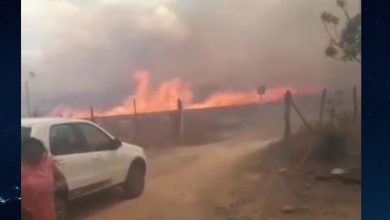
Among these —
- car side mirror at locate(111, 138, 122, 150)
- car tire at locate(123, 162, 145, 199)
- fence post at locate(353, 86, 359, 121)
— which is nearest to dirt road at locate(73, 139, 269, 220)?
car tire at locate(123, 162, 145, 199)

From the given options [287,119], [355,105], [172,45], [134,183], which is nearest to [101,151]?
[134,183]

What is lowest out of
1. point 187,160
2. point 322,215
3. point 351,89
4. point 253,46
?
point 322,215

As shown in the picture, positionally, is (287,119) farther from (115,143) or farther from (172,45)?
(115,143)

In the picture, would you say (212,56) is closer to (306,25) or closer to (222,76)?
(222,76)

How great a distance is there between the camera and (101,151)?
1874 millimetres

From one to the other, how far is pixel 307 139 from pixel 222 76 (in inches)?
13.3

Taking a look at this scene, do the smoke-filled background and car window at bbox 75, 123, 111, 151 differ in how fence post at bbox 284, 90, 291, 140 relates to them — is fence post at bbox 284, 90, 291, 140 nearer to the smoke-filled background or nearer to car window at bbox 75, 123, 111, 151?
the smoke-filled background

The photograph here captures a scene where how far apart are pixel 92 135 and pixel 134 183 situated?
0.68 ft

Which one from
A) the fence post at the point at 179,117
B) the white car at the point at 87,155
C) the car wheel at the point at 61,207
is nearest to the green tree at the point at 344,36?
the fence post at the point at 179,117

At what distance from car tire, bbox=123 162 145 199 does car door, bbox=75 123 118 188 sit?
6 cm

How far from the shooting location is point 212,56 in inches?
73.9

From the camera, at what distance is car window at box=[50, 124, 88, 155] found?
1.86 meters

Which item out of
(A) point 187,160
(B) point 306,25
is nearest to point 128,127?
(A) point 187,160

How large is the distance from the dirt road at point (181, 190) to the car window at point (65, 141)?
6.6 inches
